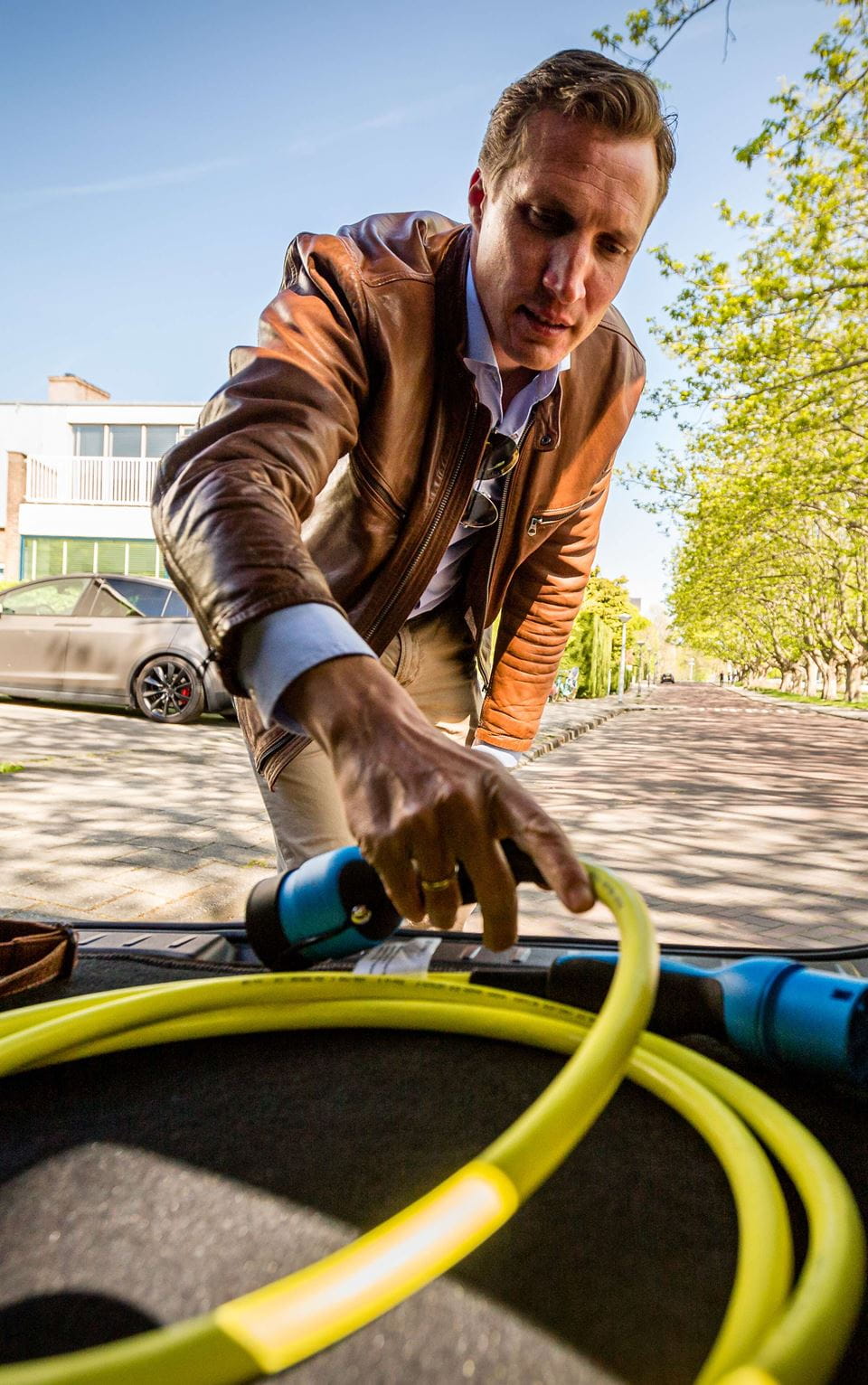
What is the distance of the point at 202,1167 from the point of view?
1.11 m

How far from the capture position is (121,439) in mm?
34156

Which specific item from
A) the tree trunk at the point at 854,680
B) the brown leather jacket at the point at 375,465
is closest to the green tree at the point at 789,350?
the brown leather jacket at the point at 375,465

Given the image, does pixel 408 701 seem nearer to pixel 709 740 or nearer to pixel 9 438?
pixel 709 740

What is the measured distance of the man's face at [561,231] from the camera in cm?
180

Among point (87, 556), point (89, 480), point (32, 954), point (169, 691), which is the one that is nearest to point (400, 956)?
point (32, 954)

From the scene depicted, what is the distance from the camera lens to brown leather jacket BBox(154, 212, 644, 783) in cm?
138

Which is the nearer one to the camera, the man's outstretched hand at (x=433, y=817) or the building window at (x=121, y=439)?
the man's outstretched hand at (x=433, y=817)

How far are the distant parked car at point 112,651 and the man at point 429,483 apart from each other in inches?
317

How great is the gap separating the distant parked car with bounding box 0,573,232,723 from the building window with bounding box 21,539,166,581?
2101cm

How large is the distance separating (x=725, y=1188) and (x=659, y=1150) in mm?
93

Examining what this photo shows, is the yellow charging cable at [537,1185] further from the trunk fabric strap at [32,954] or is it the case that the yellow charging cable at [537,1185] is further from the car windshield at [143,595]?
the car windshield at [143,595]

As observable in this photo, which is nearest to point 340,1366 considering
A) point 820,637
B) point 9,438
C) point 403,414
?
point 403,414

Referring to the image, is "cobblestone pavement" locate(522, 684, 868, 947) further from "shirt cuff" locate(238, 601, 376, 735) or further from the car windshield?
the car windshield

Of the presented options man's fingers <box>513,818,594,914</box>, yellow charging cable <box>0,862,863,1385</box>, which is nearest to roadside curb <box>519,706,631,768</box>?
yellow charging cable <box>0,862,863,1385</box>
